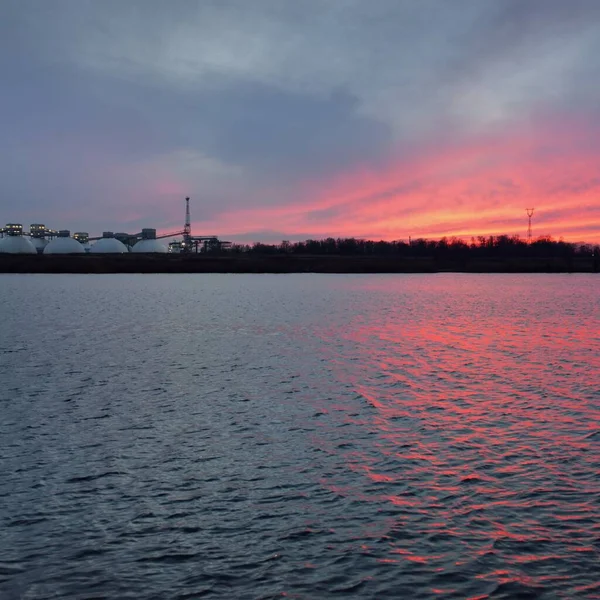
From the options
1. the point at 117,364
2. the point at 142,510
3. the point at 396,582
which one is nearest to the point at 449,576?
the point at 396,582

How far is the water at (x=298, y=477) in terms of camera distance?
12.4 meters

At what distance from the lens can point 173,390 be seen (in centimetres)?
3075

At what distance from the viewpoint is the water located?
1238 cm

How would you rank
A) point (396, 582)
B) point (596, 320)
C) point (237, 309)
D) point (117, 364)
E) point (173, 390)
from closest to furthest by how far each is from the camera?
point (396, 582) < point (173, 390) < point (117, 364) < point (596, 320) < point (237, 309)

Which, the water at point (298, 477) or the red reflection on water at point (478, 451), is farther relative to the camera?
the red reflection on water at point (478, 451)

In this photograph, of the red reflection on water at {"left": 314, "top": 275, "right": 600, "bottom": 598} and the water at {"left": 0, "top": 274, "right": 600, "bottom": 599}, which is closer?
the water at {"left": 0, "top": 274, "right": 600, "bottom": 599}

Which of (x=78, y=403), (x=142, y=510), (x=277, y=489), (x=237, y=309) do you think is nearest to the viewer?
(x=142, y=510)

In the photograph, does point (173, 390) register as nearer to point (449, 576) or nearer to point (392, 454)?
point (392, 454)

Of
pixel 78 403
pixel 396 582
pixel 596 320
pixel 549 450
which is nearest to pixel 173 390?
pixel 78 403

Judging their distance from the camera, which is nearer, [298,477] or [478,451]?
[298,477]

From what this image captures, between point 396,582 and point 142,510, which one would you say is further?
point 142,510

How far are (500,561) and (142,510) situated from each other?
8.48m

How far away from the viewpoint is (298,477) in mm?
18109

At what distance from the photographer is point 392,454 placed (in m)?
20.5
